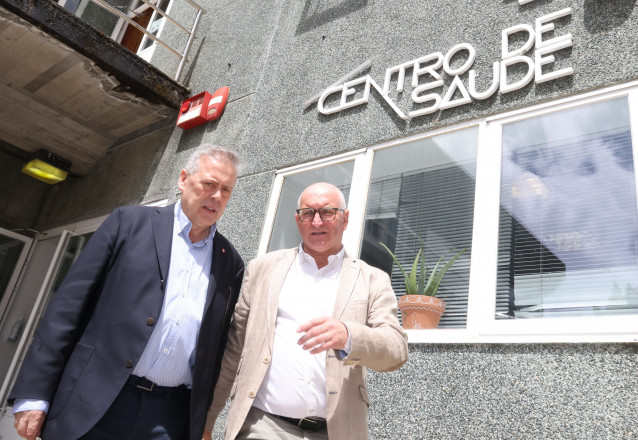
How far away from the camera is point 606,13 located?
3.31m

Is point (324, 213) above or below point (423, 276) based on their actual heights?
below

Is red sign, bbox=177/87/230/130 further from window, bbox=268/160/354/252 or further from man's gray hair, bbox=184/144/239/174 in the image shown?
man's gray hair, bbox=184/144/239/174

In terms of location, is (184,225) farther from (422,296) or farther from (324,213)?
(422,296)

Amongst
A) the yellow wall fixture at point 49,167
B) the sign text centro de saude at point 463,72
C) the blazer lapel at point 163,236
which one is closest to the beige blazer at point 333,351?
the blazer lapel at point 163,236


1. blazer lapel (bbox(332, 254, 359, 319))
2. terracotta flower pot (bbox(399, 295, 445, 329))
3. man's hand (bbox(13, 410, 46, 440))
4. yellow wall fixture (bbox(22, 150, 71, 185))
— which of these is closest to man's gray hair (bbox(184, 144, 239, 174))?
blazer lapel (bbox(332, 254, 359, 319))

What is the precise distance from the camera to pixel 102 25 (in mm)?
8516

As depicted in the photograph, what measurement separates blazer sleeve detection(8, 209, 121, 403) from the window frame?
189cm

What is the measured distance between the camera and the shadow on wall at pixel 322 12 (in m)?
4.98

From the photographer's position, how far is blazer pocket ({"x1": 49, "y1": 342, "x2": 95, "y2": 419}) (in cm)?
183

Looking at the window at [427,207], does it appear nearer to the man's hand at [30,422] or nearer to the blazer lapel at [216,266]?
the blazer lapel at [216,266]

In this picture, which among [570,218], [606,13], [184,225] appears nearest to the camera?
[184,225]

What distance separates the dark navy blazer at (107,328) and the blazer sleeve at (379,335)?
65 cm

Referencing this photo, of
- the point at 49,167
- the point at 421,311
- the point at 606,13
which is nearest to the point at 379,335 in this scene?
the point at 421,311

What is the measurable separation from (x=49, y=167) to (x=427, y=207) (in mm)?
5602
